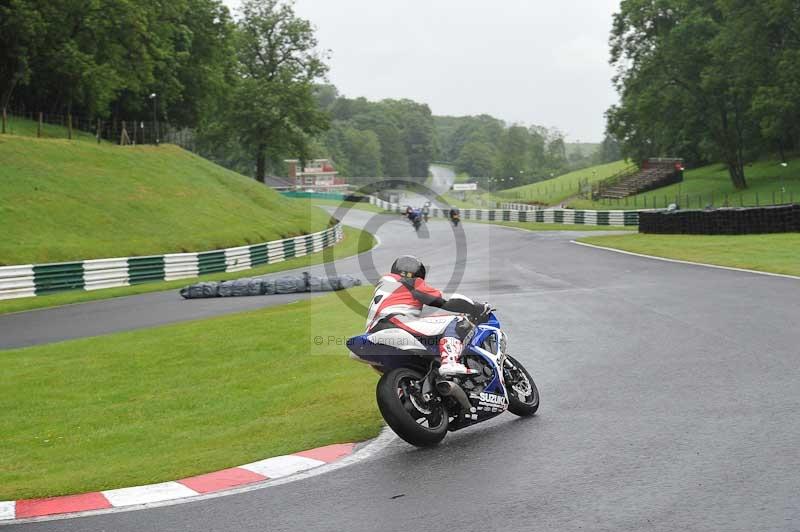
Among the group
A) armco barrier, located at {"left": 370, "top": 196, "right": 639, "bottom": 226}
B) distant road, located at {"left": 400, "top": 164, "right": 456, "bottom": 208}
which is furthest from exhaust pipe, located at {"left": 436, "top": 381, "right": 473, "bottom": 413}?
distant road, located at {"left": 400, "top": 164, "right": 456, "bottom": 208}

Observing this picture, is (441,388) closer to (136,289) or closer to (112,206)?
(136,289)

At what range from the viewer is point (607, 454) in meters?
7.11

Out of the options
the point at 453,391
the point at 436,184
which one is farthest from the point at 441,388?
the point at 436,184

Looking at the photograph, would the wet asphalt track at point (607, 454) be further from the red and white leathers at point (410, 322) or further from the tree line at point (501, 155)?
the tree line at point (501, 155)

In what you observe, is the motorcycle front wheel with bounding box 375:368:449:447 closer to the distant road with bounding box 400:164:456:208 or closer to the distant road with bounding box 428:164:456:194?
the distant road with bounding box 400:164:456:208

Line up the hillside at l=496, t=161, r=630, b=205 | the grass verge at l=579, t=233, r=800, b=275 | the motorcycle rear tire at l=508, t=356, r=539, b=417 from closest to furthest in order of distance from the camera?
the motorcycle rear tire at l=508, t=356, r=539, b=417, the grass verge at l=579, t=233, r=800, b=275, the hillside at l=496, t=161, r=630, b=205

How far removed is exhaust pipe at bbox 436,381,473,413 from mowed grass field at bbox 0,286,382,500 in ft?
3.17

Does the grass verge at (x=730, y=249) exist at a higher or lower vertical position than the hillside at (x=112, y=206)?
lower

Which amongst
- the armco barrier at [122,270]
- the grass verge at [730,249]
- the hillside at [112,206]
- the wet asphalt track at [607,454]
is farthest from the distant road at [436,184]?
the wet asphalt track at [607,454]

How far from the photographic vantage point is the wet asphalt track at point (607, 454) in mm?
5770

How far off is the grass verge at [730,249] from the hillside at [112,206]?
19.8m

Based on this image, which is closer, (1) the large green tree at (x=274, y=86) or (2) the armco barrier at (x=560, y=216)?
(2) the armco barrier at (x=560, y=216)

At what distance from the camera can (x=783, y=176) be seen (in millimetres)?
69438

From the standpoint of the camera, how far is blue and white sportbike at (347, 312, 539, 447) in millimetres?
7547
